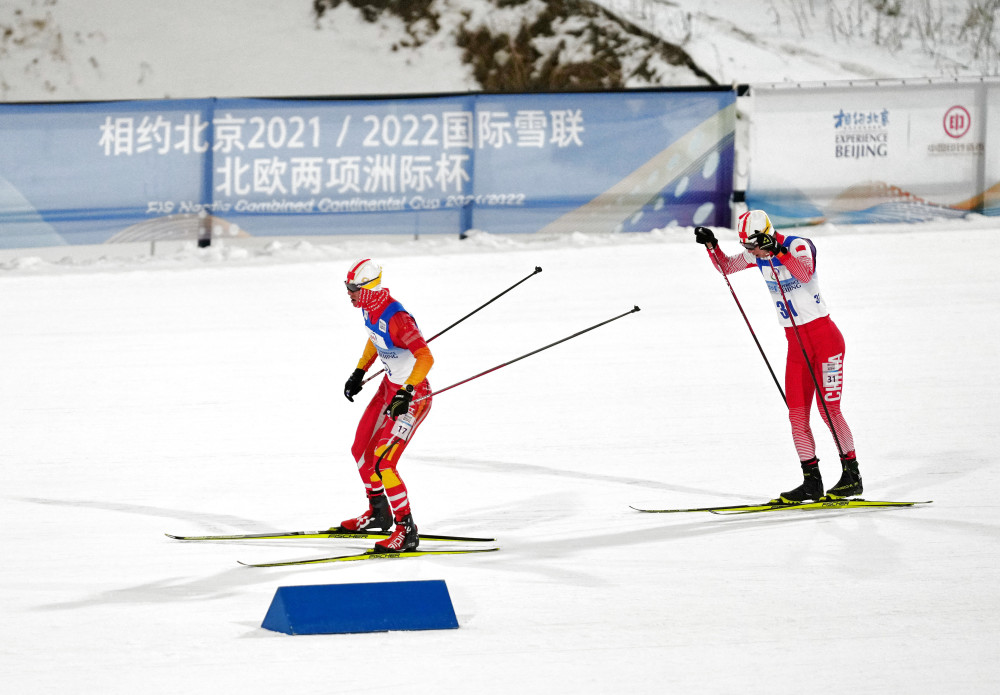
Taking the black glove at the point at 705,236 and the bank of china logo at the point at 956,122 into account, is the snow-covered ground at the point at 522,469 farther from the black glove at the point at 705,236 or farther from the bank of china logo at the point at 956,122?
the black glove at the point at 705,236

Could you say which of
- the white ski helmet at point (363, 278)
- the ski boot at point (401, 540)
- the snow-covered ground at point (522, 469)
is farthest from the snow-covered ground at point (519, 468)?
the white ski helmet at point (363, 278)

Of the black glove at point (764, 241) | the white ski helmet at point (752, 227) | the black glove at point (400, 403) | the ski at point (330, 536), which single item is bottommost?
the ski at point (330, 536)

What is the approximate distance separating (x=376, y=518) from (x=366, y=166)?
801 centimetres

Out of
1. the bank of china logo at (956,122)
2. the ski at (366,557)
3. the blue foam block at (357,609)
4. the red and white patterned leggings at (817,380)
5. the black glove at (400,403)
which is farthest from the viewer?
the bank of china logo at (956,122)

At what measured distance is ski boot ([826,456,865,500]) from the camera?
732cm

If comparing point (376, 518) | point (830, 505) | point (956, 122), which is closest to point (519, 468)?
point (376, 518)

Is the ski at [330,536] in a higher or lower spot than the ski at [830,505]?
lower

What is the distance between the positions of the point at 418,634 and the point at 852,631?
1847 millimetres

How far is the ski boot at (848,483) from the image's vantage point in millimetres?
7320

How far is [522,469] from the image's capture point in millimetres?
8141

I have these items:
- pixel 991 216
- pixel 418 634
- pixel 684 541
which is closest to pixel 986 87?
pixel 991 216

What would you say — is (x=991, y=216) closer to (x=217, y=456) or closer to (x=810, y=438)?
(x=810, y=438)

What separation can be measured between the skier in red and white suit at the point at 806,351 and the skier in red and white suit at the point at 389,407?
1.96m

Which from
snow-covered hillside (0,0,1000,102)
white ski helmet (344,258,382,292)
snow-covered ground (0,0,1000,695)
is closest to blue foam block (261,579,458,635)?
snow-covered ground (0,0,1000,695)
